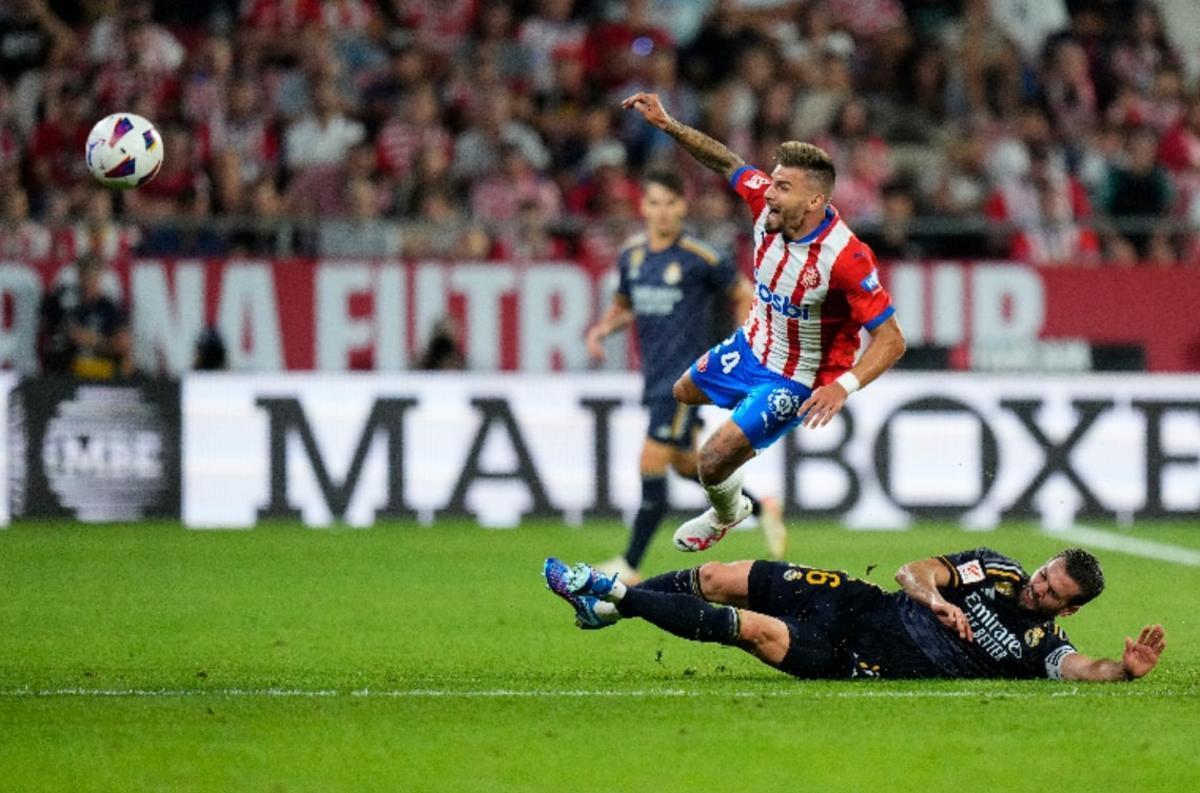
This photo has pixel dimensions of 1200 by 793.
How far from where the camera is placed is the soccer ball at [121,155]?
10836 millimetres

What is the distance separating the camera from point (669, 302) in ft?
41.3

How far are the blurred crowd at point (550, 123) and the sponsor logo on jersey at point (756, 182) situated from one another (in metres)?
7.26

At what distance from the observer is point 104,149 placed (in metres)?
10.9

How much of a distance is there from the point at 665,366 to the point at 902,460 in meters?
3.67

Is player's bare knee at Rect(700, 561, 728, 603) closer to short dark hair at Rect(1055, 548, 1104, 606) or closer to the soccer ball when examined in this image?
short dark hair at Rect(1055, 548, 1104, 606)

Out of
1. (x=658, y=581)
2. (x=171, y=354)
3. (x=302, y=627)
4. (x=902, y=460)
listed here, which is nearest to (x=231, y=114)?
(x=171, y=354)

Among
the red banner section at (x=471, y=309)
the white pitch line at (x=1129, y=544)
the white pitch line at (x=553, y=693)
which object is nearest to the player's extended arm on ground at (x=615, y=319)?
the white pitch line at (x=1129, y=544)

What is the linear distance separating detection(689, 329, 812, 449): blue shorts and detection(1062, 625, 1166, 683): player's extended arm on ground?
1.95 m

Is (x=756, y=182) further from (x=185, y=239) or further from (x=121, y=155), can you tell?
(x=185, y=239)

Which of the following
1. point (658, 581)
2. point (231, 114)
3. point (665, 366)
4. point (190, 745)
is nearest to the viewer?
point (190, 745)

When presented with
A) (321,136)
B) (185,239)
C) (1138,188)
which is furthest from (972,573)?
(1138,188)

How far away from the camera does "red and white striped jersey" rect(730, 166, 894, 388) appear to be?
9297 millimetres

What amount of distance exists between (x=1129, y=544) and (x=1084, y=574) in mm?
6804

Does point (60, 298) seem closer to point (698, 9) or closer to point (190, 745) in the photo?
point (698, 9)
